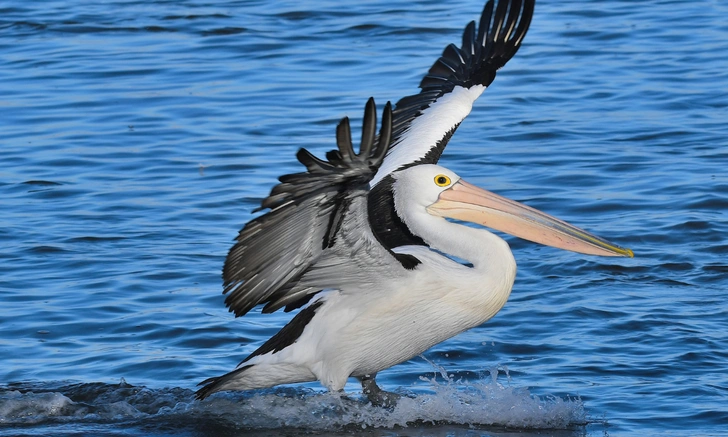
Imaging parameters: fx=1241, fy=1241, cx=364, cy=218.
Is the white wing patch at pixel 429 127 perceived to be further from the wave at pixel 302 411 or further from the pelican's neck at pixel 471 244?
the wave at pixel 302 411

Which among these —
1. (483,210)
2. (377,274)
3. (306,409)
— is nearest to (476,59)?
(483,210)

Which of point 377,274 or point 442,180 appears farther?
point 442,180

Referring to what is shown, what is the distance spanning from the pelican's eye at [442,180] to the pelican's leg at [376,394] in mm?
1024

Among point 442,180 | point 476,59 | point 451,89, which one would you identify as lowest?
point 442,180

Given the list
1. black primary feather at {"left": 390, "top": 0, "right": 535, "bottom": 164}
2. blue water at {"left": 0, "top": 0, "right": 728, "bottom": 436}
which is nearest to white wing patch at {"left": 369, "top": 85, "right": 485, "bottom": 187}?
black primary feather at {"left": 390, "top": 0, "right": 535, "bottom": 164}

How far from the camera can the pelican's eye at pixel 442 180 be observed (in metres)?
6.21

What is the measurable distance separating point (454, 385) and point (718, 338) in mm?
1599

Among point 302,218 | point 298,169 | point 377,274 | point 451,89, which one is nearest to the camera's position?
point 302,218

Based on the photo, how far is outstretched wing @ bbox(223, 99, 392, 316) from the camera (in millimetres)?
4895

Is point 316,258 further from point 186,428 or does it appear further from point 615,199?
point 615,199

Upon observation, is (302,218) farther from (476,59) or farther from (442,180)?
(476,59)

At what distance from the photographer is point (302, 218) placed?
5285 mm

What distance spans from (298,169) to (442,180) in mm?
3809

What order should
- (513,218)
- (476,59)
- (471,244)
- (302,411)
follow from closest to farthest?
1. (471,244)
2. (302,411)
3. (513,218)
4. (476,59)
